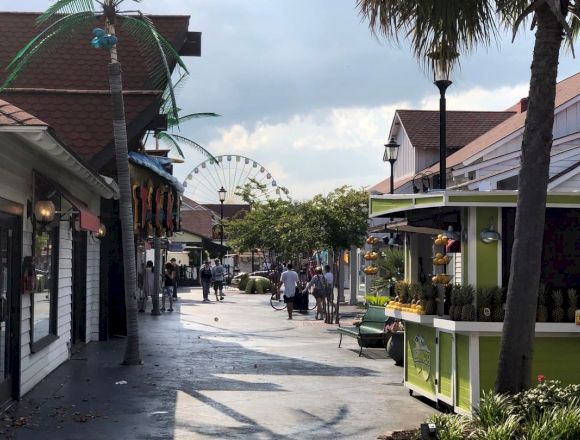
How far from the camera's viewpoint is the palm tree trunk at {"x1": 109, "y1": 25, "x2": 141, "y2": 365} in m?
14.4

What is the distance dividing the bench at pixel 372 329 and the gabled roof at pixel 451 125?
14.7 m

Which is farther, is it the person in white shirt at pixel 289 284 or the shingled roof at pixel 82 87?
the person in white shirt at pixel 289 284

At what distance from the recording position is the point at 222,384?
12.5m

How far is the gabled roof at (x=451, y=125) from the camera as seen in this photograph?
31500 mm

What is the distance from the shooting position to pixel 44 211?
11.6 m

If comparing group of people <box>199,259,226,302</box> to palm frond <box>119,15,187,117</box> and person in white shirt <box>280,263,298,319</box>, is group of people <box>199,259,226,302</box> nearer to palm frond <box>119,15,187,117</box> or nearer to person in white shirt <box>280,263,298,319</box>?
person in white shirt <box>280,263,298,319</box>

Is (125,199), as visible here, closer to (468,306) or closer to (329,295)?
(468,306)

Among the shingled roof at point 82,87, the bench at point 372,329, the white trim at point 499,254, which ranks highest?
the shingled roof at point 82,87

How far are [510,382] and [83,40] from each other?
14282 millimetres

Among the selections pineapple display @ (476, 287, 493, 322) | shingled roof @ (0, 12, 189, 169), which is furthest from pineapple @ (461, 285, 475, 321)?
shingled roof @ (0, 12, 189, 169)

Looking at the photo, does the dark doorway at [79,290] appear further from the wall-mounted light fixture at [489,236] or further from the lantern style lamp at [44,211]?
the wall-mounted light fixture at [489,236]

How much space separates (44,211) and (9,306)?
1.64 m

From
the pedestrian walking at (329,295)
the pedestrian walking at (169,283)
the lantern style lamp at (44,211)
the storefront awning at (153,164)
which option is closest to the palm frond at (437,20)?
the lantern style lamp at (44,211)

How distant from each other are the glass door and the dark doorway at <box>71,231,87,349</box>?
593 cm
